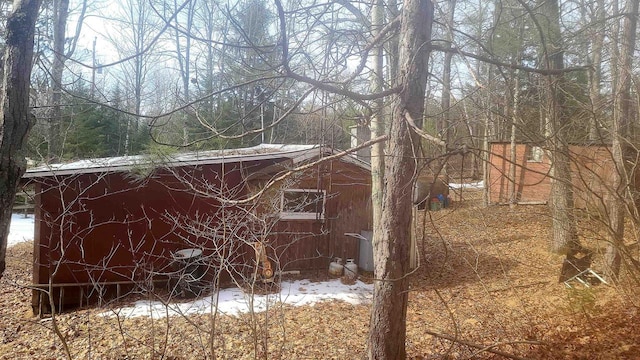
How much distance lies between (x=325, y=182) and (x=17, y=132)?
8143mm

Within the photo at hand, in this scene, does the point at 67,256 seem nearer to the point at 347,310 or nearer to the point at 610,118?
the point at 347,310

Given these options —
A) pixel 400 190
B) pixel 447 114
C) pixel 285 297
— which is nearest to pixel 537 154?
pixel 447 114

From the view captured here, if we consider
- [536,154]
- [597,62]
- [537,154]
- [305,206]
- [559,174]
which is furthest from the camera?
[305,206]

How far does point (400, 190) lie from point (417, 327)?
3369mm

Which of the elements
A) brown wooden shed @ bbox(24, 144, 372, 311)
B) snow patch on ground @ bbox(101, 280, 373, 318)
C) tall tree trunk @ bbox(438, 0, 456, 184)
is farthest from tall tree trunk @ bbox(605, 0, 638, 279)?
brown wooden shed @ bbox(24, 144, 372, 311)

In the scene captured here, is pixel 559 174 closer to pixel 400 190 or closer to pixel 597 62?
pixel 597 62

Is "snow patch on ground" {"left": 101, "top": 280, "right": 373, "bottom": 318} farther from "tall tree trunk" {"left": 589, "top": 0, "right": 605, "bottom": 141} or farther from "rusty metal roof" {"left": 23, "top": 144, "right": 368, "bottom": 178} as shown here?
"tall tree trunk" {"left": 589, "top": 0, "right": 605, "bottom": 141}

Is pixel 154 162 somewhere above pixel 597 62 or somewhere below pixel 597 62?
below

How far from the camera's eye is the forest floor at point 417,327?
213 inches

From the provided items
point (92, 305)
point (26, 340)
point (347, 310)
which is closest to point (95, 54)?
point (92, 305)

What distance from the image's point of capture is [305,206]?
33.9 feet

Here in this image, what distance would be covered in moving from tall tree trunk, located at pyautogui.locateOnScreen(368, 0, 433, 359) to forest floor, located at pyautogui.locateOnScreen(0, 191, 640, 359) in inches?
14.6

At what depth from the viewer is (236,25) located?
347 centimetres

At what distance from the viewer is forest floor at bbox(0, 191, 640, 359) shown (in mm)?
5402
